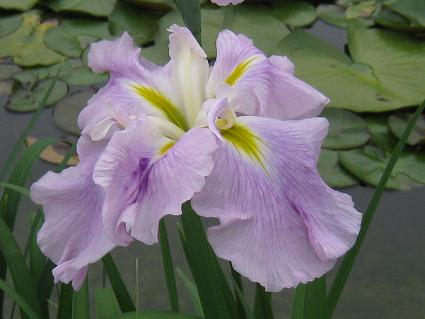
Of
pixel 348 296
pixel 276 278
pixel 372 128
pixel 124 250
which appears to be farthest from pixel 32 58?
pixel 276 278

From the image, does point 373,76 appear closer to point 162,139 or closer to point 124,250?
point 124,250

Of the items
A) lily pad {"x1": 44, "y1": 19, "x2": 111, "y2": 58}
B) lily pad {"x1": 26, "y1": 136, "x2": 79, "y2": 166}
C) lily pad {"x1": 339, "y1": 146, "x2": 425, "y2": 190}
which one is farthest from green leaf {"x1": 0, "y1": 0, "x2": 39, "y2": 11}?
lily pad {"x1": 339, "y1": 146, "x2": 425, "y2": 190}

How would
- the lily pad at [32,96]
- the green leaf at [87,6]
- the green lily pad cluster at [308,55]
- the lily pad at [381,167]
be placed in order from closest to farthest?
the lily pad at [381,167]
the green lily pad cluster at [308,55]
the lily pad at [32,96]
the green leaf at [87,6]

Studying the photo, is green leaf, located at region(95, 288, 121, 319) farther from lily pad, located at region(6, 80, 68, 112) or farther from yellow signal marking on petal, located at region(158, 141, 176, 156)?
lily pad, located at region(6, 80, 68, 112)

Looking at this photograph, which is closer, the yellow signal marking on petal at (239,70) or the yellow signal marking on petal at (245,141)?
the yellow signal marking on petal at (245,141)

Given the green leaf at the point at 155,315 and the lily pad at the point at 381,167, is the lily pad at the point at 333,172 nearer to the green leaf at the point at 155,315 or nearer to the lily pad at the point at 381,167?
the lily pad at the point at 381,167

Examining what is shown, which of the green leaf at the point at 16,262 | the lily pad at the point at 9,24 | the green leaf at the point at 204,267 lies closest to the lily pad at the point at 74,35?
the lily pad at the point at 9,24
